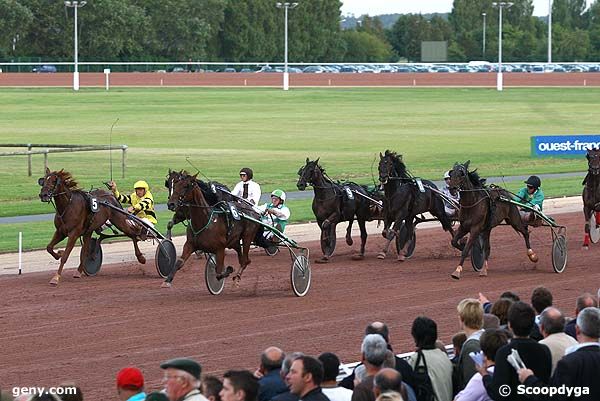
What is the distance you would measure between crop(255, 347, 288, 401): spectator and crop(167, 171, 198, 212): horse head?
775 centimetres

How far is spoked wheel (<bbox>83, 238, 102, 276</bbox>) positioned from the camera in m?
18.5

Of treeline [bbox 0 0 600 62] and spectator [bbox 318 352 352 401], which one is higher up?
treeline [bbox 0 0 600 62]

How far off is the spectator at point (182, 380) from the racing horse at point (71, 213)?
10169mm

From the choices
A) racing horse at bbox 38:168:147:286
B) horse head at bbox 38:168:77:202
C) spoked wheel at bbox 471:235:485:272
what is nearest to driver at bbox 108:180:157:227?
racing horse at bbox 38:168:147:286

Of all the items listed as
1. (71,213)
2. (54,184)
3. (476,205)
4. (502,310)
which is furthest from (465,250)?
(502,310)

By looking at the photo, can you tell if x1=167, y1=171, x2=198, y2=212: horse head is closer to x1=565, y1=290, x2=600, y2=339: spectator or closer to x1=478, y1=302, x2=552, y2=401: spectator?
x1=565, y1=290, x2=600, y2=339: spectator

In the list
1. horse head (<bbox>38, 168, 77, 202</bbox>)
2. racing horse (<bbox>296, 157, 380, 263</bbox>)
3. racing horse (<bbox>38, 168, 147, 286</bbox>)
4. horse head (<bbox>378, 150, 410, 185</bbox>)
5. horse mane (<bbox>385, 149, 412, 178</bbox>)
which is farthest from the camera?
horse mane (<bbox>385, 149, 412, 178</bbox>)

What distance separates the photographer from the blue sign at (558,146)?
4128cm

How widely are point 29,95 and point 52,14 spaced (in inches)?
1183

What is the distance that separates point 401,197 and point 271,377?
11.7 m

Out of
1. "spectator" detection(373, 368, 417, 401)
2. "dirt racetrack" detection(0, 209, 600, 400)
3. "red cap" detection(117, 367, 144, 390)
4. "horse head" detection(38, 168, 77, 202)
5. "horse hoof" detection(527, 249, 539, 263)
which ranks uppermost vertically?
→ "horse head" detection(38, 168, 77, 202)

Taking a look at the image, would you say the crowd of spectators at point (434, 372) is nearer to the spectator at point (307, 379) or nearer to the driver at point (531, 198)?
the spectator at point (307, 379)

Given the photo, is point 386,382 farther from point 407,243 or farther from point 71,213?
point 407,243

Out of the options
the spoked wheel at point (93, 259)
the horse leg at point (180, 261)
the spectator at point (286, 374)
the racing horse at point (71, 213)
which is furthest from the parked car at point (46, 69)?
the spectator at point (286, 374)
